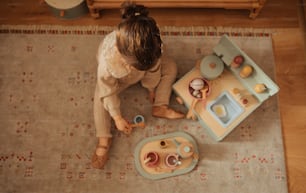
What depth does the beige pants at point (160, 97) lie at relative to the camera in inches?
53.5

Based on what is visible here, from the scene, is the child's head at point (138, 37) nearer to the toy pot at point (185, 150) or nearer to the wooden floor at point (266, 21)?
the toy pot at point (185, 150)

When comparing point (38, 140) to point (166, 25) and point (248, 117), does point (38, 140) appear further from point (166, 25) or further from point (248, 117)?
point (248, 117)

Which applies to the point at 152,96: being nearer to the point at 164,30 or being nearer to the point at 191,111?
the point at 191,111

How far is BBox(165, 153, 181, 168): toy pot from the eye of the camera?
1359mm

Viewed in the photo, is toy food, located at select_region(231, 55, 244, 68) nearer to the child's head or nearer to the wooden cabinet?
the wooden cabinet

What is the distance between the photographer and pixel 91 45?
153 cm

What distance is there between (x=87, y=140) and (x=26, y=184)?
286 mm

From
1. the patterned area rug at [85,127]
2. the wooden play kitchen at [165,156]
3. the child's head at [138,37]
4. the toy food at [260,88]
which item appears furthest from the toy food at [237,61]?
the child's head at [138,37]

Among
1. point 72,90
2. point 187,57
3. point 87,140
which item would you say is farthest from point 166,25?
point 87,140

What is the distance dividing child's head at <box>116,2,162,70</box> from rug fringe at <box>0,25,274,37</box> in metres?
0.58

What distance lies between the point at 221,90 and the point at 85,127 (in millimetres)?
568

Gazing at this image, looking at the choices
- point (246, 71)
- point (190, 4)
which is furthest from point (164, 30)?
point (246, 71)

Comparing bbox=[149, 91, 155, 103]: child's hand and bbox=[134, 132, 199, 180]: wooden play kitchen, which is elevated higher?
bbox=[149, 91, 155, 103]: child's hand

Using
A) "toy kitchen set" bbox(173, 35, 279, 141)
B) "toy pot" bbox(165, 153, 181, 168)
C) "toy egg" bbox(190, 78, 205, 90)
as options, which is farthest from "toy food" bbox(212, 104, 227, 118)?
"toy pot" bbox(165, 153, 181, 168)
